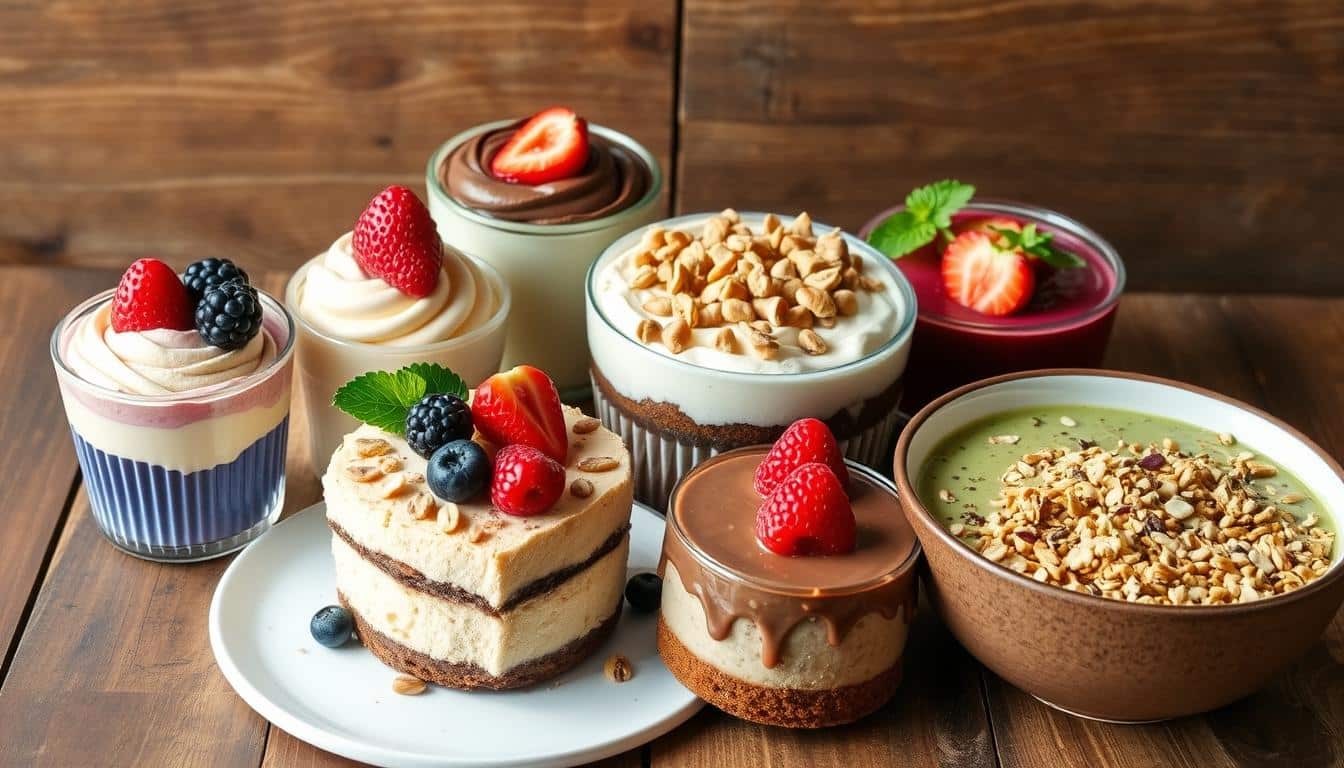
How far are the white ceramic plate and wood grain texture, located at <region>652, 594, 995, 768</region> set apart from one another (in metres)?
0.04

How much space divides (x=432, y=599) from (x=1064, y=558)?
0.77 meters

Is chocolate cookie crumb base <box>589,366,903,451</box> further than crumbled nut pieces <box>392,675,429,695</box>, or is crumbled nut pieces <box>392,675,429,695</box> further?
chocolate cookie crumb base <box>589,366,903,451</box>

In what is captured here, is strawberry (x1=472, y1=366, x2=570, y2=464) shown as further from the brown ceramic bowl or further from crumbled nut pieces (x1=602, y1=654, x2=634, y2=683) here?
the brown ceramic bowl

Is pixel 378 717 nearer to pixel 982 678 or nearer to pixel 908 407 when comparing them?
pixel 982 678

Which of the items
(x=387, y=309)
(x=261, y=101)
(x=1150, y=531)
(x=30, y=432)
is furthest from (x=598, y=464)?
(x=261, y=101)

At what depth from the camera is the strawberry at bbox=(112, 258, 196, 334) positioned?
188cm

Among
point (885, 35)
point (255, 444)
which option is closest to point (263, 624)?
point (255, 444)

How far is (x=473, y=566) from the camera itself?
1679 millimetres

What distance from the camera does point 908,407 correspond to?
2373mm

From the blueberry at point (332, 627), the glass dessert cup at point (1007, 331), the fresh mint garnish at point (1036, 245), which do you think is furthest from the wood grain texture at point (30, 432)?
the fresh mint garnish at point (1036, 245)

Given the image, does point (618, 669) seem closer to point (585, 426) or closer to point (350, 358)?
point (585, 426)

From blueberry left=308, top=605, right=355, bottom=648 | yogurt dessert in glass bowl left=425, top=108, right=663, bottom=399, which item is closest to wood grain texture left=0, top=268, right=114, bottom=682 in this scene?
blueberry left=308, top=605, right=355, bottom=648

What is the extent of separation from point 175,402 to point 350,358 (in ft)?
0.92

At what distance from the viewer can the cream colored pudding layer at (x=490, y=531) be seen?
5.50 ft
